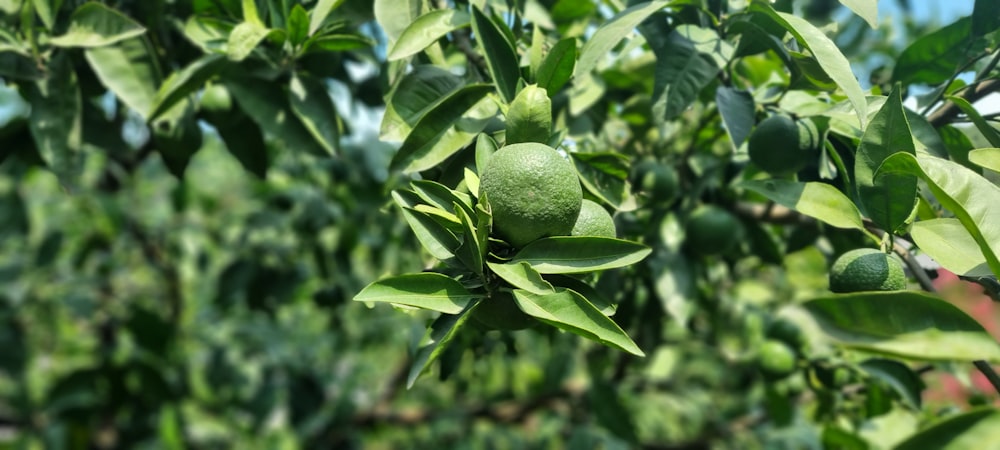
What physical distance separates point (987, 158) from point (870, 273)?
0.15m

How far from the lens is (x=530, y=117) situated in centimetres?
75

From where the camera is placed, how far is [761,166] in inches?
41.0

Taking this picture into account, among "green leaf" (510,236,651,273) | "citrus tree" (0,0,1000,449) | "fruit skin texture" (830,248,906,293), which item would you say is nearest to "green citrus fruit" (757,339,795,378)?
"citrus tree" (0,0,1000,449)

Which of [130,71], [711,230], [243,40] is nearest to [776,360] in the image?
[711,230]

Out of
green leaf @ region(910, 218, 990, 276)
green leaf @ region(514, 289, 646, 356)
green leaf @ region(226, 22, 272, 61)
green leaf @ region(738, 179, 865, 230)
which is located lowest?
green leaf @ region(738, 179, 865, 230)

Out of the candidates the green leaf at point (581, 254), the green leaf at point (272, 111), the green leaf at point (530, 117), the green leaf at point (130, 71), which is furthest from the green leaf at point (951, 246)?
the green leaf at point (130, 71)

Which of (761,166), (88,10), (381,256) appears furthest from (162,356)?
(761,166)

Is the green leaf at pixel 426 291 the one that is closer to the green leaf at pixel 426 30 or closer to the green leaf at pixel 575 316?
the green leaf at pixel 575 316

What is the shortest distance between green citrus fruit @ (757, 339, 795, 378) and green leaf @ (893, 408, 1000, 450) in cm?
102

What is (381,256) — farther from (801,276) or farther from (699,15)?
(699,15)

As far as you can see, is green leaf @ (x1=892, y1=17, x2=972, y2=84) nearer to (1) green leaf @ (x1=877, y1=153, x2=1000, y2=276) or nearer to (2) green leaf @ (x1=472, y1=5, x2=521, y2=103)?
(1) green leaf @ (x1=877, y1=153, x2=1000, y2=276)

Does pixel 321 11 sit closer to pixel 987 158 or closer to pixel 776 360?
pixel 987 158

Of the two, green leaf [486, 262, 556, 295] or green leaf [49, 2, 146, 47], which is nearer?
green leaf [486, 262, 556, 295]

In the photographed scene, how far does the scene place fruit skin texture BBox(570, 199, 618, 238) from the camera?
771mm
